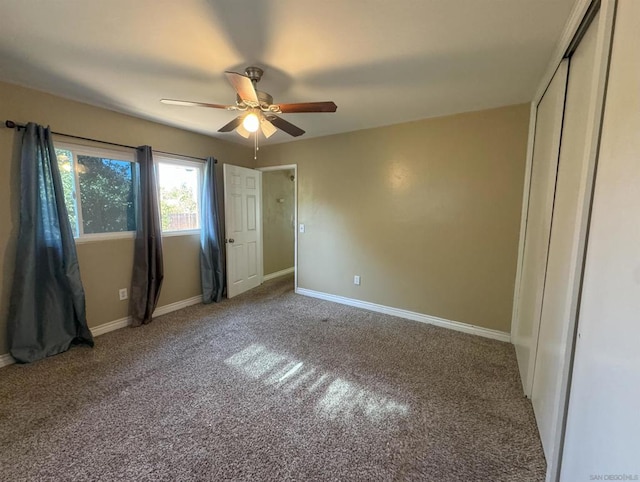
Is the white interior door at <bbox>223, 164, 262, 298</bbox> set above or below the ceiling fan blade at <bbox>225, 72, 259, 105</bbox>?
below

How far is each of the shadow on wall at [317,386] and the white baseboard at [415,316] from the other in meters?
1.50

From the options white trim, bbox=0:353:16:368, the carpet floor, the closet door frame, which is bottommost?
the carpet floor

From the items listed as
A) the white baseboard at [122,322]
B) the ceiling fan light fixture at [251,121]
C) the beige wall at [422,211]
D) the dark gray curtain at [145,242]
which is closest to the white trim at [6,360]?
the white baseboard at [122,322]

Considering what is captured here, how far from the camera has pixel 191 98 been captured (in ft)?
8.27

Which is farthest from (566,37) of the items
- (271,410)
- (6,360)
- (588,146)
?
(6,360)

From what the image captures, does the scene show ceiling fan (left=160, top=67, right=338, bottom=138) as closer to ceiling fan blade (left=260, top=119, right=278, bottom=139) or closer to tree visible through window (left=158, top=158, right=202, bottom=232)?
ceiling fan blade (left=260, top=119, right=278, bottom=139)

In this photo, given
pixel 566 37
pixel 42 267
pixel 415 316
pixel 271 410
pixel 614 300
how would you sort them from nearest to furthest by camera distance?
pixel 614 300 → pixel 566 37 → pixel 271 410 → pixel 42 267 → pixel 415 316

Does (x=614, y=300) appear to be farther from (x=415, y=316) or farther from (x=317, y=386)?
(x=415, y=316)

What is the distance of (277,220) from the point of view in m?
5.34

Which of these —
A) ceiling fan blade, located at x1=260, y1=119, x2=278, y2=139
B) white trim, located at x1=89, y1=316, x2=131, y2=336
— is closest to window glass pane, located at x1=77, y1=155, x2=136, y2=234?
white trim, located at x1=89, y1=316, x2=131, y2=336

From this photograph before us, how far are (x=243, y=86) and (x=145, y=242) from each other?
7.54ft

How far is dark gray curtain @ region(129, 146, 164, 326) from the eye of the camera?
3.09m

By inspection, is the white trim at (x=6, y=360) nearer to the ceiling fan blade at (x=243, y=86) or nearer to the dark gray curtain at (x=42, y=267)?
the dark gray curtain at (x=42, y=267)

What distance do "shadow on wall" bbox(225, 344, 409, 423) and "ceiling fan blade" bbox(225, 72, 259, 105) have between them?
212cm
